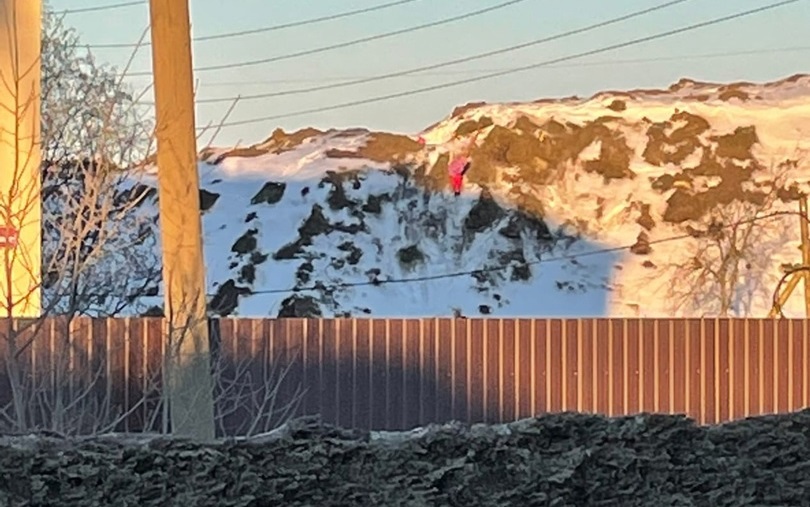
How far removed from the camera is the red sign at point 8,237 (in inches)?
266

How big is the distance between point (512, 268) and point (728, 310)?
316 inches

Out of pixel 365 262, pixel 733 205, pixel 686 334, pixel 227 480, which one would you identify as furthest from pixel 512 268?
pixel 227 480

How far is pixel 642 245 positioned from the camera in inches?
1636

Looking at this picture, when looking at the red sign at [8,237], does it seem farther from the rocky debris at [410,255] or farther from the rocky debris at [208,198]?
the rocky debris at [208,198]

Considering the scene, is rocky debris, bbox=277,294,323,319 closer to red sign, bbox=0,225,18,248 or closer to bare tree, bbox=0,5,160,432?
bare tree, bbox=0,5,160,432

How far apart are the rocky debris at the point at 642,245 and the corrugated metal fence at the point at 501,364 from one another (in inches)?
1095

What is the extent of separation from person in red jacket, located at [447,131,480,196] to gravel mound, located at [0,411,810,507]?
4009 cm

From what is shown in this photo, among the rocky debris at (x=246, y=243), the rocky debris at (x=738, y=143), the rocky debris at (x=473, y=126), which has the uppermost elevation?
the rocky debris at (x=473, y=126)

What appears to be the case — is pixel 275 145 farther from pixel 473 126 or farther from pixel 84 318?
pixel 84 318

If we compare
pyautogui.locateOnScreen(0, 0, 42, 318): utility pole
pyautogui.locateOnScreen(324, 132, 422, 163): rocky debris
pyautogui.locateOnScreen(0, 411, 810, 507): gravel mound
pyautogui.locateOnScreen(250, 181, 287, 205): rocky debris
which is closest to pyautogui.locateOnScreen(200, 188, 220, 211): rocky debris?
pyautogui.locateOnScreen(250, 181, 287, 205): rocky debris

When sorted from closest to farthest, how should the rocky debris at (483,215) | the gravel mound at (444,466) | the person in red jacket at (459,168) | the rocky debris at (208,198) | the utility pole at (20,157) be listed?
the gravel mound at (444,466), the utility pole at (20,157), the rocky debris at (483,215), the person in red jacket at (459,168), the rocky debris at (208,198)

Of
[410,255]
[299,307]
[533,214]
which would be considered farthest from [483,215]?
[299,307]

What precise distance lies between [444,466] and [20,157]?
11.3 feet

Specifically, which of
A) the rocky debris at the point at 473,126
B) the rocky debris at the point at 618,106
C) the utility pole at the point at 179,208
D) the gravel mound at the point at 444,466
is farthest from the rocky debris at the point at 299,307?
the gravel mound at the point at 444,466
